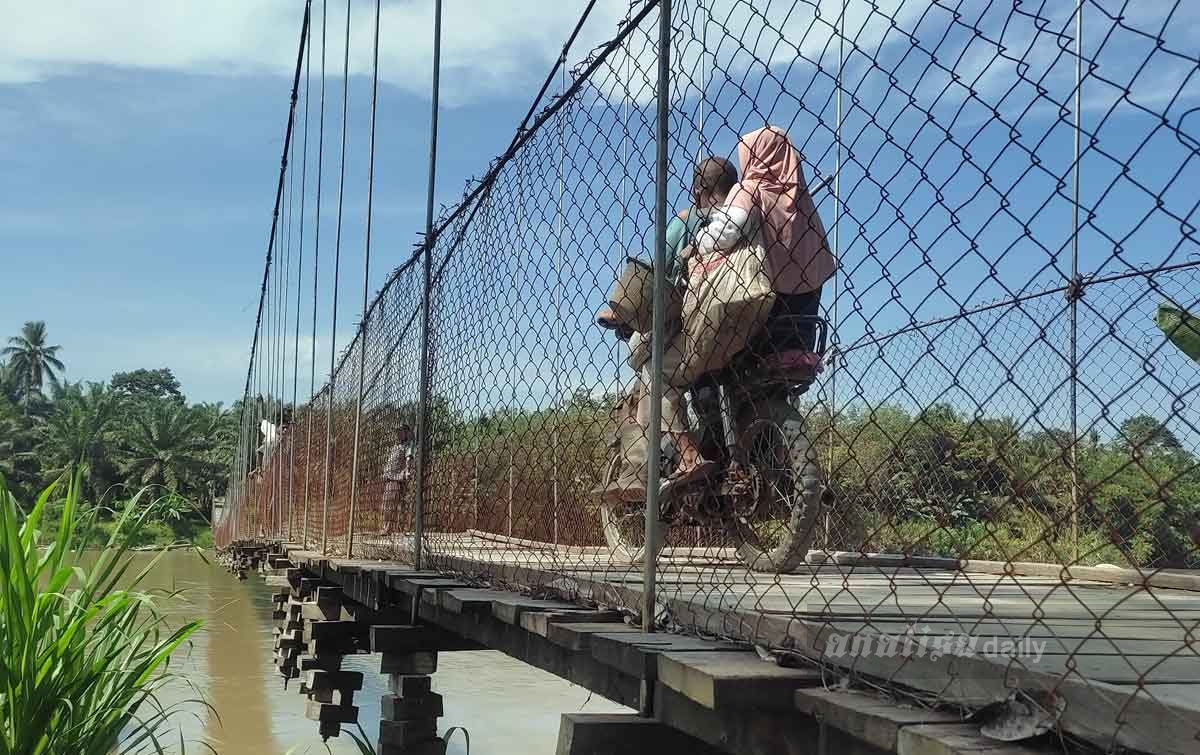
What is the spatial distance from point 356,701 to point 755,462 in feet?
37.8

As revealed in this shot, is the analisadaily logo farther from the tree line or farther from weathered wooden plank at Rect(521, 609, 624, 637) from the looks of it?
the tree line

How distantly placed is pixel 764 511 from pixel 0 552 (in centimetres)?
233

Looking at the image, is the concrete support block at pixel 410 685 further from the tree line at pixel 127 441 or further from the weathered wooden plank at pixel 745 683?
the tree line at pixel 127 441

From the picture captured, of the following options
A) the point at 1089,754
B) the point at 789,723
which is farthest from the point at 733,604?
the point at 1089,754

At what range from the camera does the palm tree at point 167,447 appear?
5594 centimetres

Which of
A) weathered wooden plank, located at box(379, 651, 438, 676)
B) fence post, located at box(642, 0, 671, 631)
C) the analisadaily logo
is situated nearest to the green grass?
fence post, located at box(642, 0, 671, 631)

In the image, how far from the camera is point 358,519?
7.62m

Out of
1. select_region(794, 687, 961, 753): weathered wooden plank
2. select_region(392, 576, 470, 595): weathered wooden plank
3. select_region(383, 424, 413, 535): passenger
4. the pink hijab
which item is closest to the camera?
select_region(794, 687, 961, 753): weathered wooden plank

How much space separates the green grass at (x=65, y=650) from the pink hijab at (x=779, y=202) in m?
2.05

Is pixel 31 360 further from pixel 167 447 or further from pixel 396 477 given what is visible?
pixel 396 477

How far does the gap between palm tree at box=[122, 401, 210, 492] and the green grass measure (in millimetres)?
53458

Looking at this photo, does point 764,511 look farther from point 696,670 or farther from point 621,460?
point 696,670

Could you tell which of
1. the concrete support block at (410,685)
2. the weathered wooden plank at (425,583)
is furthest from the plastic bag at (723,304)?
the concrete support block at (410,685)

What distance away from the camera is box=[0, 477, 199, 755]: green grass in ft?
10.6
